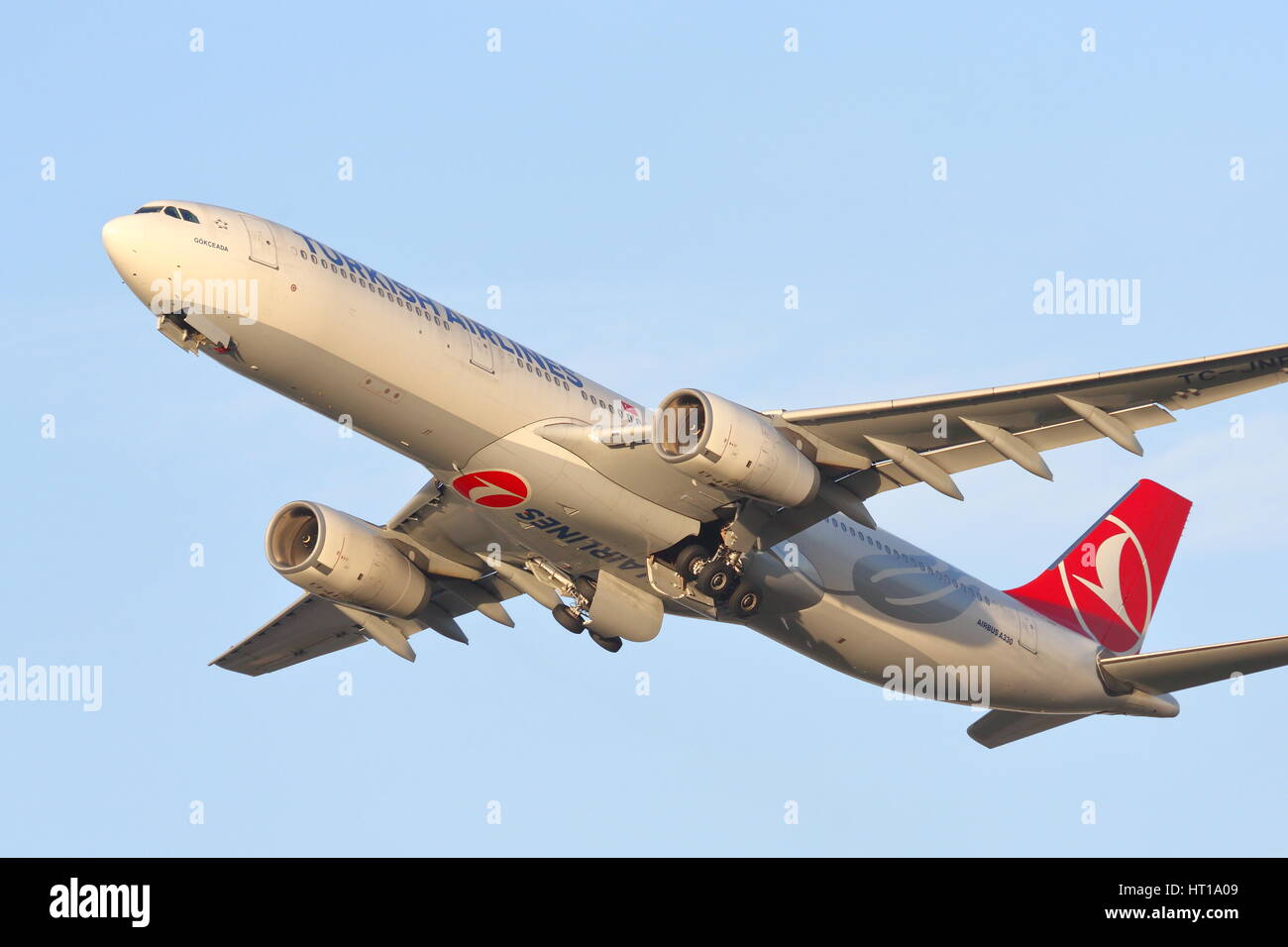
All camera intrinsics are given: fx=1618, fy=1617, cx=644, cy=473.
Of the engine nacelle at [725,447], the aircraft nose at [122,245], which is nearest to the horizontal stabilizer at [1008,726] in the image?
the engine nacelle at [725,447]

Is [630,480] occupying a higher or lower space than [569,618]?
higher

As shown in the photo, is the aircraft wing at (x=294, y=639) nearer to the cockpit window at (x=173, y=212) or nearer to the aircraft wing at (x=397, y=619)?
the aircraft wing at (x=397, y=619)

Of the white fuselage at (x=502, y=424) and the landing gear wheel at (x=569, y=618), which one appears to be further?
the landing gear wheel at (x=569, y=618)

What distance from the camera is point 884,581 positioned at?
119 feet

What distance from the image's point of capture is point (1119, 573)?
43.3 meters

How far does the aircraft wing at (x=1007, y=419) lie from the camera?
95.8 ft

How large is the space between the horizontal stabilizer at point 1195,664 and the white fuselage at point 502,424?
12.6 ft

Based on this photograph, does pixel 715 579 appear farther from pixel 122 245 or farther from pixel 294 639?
pixel 294 639

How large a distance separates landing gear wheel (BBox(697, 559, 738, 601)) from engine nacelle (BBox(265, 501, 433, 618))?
7590mm

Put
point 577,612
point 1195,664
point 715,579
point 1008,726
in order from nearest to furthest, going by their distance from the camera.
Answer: point 715,579 → point 577,612 → point 1195,664 → point 1008,726

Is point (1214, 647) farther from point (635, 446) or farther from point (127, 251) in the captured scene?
point (127, 251)

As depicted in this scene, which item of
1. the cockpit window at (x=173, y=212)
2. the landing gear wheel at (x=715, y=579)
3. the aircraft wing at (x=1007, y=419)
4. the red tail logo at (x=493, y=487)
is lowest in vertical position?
the landing gear wheel at (x=715, y=579)

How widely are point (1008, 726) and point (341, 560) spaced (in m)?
17.9

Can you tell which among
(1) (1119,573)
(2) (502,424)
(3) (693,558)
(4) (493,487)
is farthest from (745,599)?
(1) (1119,573)
